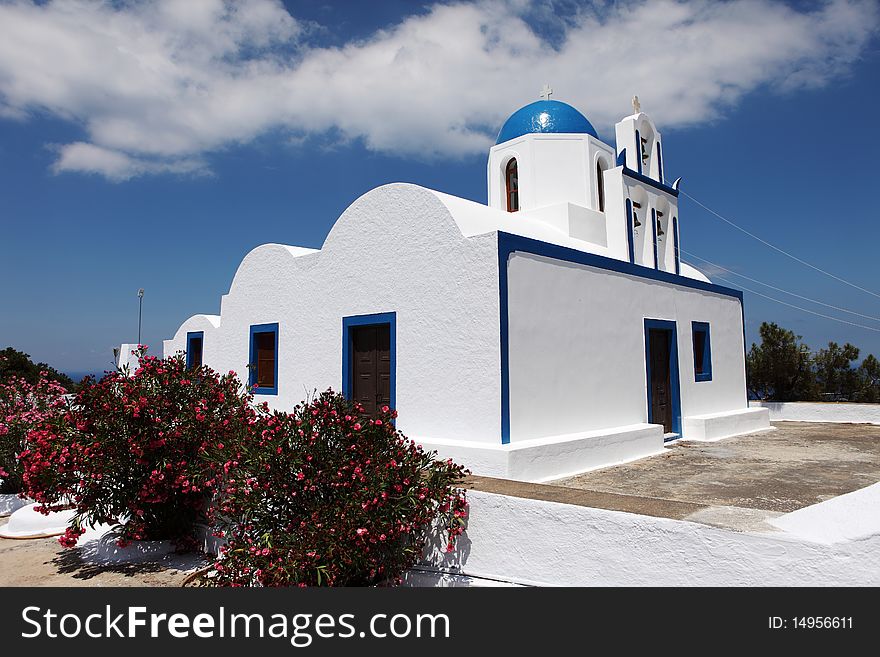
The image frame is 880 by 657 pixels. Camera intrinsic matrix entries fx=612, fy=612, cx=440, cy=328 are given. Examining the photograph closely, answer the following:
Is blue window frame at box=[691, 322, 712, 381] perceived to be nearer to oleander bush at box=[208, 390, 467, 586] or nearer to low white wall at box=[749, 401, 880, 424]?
low white wall at box=[749, 401, 880, 424]

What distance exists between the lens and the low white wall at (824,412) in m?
13.5

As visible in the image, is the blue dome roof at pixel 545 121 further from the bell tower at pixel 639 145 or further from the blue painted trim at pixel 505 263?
the blue painted trim at pixel 505 263

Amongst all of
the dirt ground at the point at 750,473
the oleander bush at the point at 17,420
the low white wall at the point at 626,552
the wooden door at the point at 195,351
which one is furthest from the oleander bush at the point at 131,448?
the wooden door at the point at 195,351

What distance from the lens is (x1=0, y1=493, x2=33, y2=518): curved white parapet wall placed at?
878cm

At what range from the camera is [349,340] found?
8.81 m

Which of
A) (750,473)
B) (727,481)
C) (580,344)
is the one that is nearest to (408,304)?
(580,344)

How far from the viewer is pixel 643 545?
390 centimetres

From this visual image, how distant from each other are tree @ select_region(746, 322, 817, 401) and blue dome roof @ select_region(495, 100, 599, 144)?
9306 mm

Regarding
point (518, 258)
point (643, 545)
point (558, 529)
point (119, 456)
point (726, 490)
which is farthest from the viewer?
point (518, 258)

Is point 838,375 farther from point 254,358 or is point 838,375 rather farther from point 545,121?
point 254,358

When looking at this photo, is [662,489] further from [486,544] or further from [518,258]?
[518,258]
